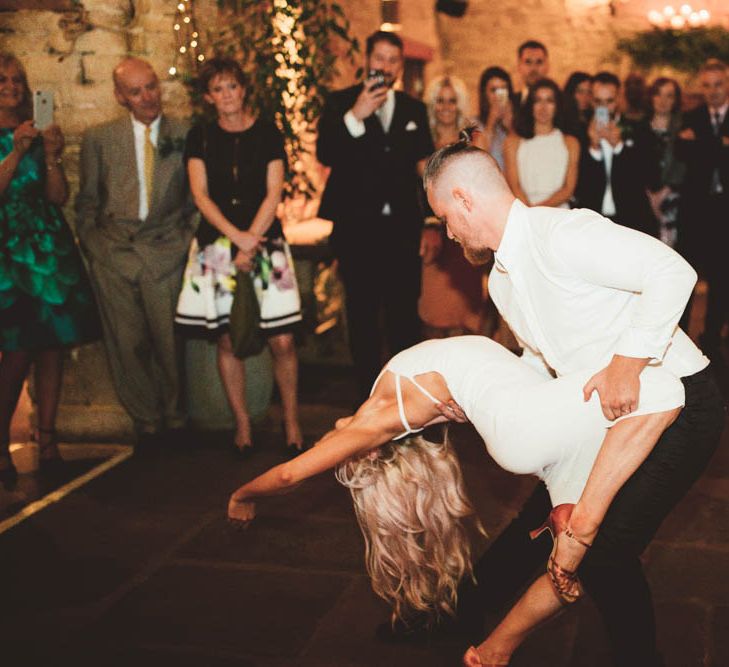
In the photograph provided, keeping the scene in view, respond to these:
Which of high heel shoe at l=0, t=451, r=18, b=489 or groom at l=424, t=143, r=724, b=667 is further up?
groom at l=424, t=143, r=724, b=667

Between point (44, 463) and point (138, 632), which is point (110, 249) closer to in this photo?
point (44, 463)

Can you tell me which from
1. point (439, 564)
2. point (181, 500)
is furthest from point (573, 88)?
point (439, 564)

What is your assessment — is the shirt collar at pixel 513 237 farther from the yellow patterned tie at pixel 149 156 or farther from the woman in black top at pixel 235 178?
the yellow patterned tie at pixel 149 156

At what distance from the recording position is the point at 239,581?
3.35 m

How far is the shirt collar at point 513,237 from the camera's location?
2201mm

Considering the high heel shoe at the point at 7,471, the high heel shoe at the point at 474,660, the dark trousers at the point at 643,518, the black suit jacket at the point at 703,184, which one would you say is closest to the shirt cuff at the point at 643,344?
the dark trousers at the point at 643,518

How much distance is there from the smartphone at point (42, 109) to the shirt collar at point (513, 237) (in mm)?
2823

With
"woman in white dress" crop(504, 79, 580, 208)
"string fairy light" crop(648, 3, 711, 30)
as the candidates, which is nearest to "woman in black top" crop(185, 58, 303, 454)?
"woman in white dress" crop(504, 79, 580, 208)

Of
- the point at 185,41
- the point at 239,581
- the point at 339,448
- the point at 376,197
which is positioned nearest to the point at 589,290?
the point at 339,448

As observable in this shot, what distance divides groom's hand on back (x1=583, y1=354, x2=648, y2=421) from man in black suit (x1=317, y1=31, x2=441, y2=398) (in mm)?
2841

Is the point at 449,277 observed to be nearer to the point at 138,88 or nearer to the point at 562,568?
the point at 138,88

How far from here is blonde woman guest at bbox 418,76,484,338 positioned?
18.6 feet

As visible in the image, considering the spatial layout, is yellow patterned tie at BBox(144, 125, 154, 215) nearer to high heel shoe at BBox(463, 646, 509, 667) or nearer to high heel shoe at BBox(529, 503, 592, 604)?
high heel shoe at BBox(463, 646, 509, 667)

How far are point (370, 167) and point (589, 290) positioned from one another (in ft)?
9.26
